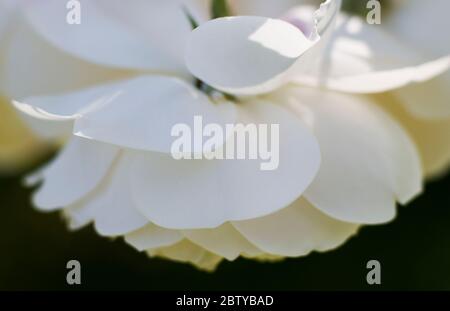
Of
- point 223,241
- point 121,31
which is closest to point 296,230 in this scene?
point 223,241

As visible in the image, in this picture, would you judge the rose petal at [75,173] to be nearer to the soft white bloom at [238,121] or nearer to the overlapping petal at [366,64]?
the soft white bloom at [238,121]

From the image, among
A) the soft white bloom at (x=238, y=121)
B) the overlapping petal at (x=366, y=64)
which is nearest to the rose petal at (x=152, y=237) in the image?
the soft white bloom at (x=238, y=121)

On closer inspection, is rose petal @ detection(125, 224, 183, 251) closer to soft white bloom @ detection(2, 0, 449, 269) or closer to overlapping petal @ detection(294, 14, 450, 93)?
soft white bloom @ detection(2, 0, 449, 269)

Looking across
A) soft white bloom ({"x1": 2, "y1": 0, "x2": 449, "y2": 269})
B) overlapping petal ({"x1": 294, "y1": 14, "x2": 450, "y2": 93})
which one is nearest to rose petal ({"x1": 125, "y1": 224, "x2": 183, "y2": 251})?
soft white bloom ({"x1": 2, "y1": 0, "x2": 449, "y2": 269})

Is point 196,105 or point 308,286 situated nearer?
point 196,105

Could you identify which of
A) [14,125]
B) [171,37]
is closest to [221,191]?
[171,37]

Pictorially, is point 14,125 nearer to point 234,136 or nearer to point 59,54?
point 59,54

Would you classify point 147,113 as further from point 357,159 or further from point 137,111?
point 357,159

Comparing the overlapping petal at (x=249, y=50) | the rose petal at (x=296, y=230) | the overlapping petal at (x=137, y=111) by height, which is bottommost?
the rose petal at (x=296, y=230)
